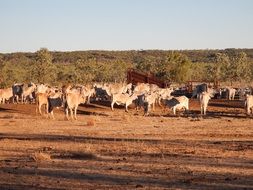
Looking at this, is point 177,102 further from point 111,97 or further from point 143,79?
point 143,79

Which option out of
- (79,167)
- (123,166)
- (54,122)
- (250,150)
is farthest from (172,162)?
(54,122)

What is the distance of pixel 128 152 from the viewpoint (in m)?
19.2

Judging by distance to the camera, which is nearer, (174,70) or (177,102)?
(177,102)

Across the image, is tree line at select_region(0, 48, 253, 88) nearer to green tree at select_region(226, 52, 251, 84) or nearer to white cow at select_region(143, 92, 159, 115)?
green tree at select_region(226, 52, 251, 84)

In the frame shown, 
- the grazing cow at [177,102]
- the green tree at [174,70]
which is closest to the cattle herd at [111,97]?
the grazing cow at [177,102]

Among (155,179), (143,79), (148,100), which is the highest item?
(143,79)

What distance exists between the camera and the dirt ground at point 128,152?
13.9 meters

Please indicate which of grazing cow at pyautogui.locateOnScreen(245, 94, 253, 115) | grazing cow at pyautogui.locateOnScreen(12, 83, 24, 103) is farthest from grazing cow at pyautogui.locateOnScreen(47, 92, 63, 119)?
grazing cow at pyautogui.locateOnScreen(245, 94, 253, 115)

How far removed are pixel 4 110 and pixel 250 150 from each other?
23452 millimetres

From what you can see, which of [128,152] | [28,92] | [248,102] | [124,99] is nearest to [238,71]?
[28,92]

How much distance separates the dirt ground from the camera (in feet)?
45.7

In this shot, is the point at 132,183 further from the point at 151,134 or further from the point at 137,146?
the point at 151,134

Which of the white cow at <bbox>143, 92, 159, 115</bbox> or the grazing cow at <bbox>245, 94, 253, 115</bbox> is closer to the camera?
the grazing cow at <bbox>245, 94, 253, 115</bbox>

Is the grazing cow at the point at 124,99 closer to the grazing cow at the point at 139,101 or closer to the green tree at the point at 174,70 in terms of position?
the grazing cow at the point at 139,101
